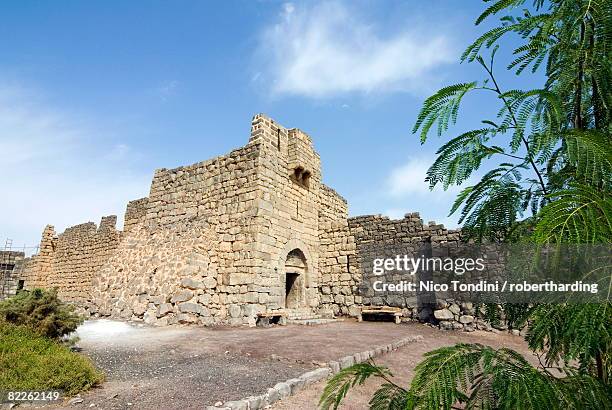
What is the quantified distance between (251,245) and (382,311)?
4.78 metres

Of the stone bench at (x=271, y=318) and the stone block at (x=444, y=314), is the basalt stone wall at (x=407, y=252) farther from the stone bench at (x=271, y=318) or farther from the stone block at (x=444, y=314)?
the stone bench at (x=271, y=318)

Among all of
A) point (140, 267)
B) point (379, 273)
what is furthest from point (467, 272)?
point (140, 267)

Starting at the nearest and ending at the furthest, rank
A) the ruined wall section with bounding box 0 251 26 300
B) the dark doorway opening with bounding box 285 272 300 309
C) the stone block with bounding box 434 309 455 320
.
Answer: the stone block with bounding box 434 309 455 320
the dark doorway opening with bounding box 285 272 300 309
the ruined wall section with bounding box 0 251 26 300

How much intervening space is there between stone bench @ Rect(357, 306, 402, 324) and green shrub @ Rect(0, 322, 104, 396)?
8.87 metres

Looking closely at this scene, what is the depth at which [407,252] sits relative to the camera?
12.5 m

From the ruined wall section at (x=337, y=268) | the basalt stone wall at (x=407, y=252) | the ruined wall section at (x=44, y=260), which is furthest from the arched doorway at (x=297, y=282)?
the ruined wall section at (x=44, y=260)

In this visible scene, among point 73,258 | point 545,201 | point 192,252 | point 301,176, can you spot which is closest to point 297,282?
point 301,176

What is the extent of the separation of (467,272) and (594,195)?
36.8 feet

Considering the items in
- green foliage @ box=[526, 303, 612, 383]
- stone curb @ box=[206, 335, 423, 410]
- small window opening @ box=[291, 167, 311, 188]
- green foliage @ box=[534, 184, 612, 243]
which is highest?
small window opening @ box=[291, 167, 311, 188]

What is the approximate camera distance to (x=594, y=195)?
121 cm

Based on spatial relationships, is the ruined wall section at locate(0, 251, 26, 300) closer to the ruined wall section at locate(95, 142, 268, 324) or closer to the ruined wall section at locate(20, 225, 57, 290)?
the ruined wall section at locate(20, 225, 57, 290)

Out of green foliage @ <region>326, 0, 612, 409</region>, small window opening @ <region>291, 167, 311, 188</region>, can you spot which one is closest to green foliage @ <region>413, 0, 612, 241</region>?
green foliage @ <region>326, 0, 612, 409</region>

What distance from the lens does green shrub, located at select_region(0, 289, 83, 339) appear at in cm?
605

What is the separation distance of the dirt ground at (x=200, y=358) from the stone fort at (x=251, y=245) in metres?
1.38
